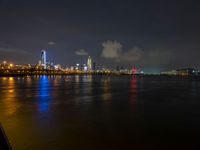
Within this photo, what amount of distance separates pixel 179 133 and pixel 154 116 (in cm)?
446

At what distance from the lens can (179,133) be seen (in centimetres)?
1107

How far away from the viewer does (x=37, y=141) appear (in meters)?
9.58

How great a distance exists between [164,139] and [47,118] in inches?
324

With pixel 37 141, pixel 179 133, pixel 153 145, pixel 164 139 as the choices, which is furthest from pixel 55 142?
pixel 179 133

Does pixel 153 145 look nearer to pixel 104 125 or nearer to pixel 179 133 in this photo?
pixel 179 133

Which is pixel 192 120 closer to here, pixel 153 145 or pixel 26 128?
pixel 153 145

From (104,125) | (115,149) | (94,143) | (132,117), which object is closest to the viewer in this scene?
(115,149)

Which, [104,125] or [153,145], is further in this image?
[104,125]

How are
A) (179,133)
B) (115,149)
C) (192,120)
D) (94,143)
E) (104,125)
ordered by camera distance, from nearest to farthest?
(115,149) < (94,143) < (179,133) < (104,125) < (192,120)

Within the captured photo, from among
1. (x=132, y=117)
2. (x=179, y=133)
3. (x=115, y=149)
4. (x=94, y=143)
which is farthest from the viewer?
(x=132, y=117)

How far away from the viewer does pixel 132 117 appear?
15266 millimetres

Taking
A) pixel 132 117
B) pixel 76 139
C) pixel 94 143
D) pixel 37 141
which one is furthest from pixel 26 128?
pixel 132 117

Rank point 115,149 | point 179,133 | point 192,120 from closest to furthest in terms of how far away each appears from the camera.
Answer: point 115,149, point 179,133, point 192,120

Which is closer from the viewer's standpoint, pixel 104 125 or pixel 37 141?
pixel 37 141
